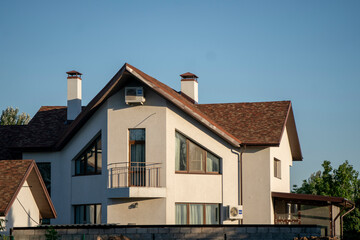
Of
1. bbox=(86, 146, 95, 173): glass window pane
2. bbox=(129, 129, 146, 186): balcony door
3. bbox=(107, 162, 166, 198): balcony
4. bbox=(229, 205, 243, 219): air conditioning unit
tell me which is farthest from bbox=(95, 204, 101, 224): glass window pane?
bbox=(229, 205, 243, 219): air conditioning unit

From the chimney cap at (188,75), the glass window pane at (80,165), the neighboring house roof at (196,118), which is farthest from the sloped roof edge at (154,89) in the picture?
the chimney cap at (188,75)

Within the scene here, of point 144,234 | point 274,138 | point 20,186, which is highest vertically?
point 274,138

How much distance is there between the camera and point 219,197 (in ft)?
87.4

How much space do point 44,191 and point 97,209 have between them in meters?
4.67

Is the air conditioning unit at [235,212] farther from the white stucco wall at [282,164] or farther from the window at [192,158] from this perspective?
the window at [192,158]

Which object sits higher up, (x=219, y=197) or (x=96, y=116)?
(x=96, y=116)

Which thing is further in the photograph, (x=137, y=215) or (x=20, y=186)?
(x=137, y=215)

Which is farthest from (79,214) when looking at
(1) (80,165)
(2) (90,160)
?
(2) (90,160)

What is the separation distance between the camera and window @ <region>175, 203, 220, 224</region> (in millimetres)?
26031

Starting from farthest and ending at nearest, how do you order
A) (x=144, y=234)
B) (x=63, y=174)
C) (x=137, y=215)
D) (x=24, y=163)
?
(x=63, y=174) → (x=137, y=215) → (x=24, y=163) → (x=144, y=234)

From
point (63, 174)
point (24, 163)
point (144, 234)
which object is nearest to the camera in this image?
point (144, 234)

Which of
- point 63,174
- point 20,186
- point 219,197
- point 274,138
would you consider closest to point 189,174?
point 219,197

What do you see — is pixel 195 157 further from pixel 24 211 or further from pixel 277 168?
pixel 24 211

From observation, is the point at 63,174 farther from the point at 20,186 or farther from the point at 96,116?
the point at 20,186
